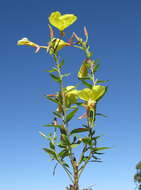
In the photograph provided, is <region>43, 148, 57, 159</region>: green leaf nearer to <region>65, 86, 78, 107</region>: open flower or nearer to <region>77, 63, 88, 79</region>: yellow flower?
<region>65, 86, 78, 107</region>: open flower

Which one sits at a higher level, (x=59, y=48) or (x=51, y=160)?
(x=59, y=48)

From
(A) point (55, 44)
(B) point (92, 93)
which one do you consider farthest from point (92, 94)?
(A) point (55, 44)

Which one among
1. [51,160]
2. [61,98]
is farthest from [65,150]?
[61,98]

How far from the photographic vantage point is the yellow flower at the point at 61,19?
0.99 meters

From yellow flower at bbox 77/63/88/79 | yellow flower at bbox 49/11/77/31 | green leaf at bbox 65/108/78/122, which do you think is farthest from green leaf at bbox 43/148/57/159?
yellow flower at bbox 49/11/77/31

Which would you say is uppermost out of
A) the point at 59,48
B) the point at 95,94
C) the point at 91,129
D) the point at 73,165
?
the point at 59,48

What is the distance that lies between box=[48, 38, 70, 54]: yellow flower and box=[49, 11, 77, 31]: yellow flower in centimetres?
5

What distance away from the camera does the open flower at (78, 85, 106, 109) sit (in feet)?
3.18

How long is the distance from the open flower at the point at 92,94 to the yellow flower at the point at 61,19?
0.25 metres

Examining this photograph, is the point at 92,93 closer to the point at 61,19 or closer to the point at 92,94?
the point at 92,94

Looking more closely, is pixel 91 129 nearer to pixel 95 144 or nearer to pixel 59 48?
pixel 95 144

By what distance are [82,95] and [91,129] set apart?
12 centimetres

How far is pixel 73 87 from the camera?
1.03m

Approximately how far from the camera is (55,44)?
103cm
